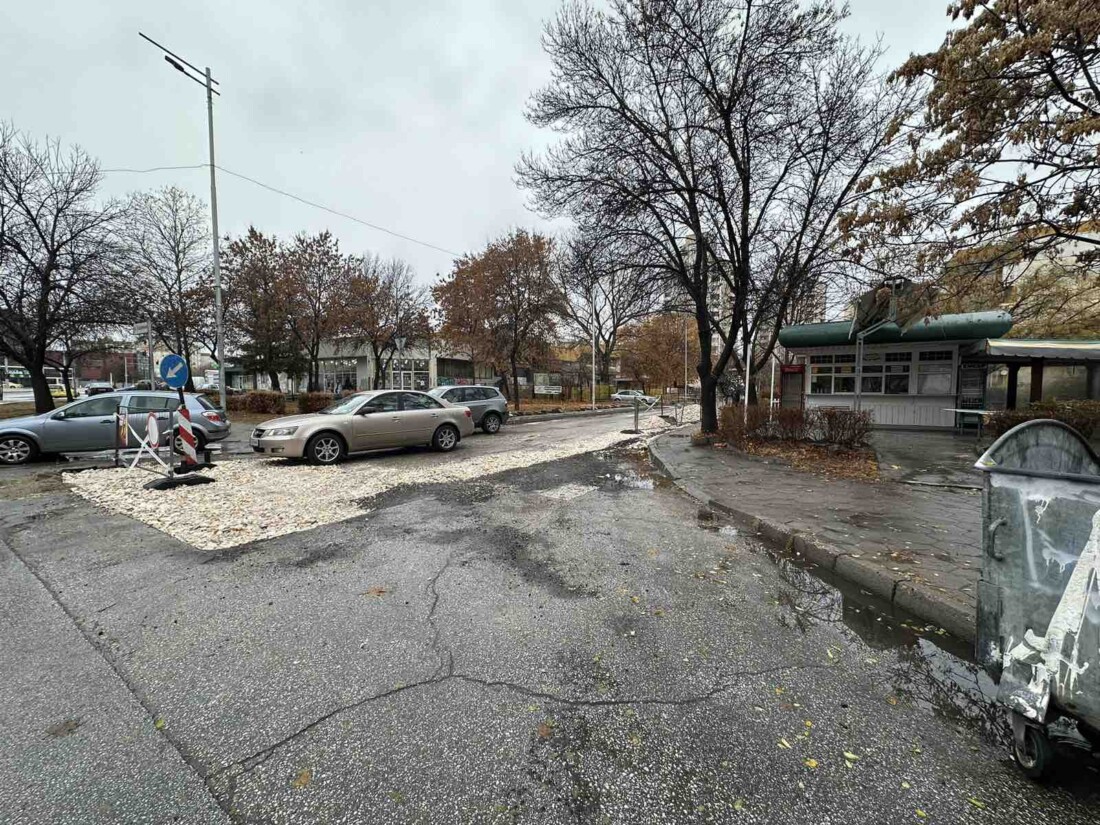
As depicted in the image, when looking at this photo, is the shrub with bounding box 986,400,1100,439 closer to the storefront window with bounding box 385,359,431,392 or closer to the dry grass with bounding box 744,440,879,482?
the dry grass with bounding box 744,440,879,482

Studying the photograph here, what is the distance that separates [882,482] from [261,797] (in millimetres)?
8610

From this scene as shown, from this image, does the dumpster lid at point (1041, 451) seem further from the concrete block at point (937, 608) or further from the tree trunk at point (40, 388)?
the tree trunk at point (40, 388)

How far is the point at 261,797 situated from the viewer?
1.82 meters

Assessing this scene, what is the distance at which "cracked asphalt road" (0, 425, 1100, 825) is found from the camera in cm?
183

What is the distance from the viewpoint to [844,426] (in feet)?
32.4

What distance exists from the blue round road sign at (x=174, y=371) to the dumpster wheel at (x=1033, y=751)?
32.7ft

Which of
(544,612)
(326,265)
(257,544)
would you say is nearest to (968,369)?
(544,612)

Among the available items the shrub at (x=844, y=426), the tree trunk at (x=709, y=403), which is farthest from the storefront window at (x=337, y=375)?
the shrub at (x=844, y=426)

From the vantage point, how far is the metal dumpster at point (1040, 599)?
70.4 inches

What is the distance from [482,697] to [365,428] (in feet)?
27.6

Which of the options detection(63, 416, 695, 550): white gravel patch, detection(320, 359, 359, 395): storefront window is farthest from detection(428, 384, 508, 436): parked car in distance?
detection(320, 359, 359, 395): storefront window

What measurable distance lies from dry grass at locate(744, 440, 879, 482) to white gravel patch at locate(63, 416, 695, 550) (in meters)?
4.88

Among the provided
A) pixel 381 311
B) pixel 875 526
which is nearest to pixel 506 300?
pixel 381 311

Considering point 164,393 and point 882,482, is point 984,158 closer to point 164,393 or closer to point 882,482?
point 882,482
